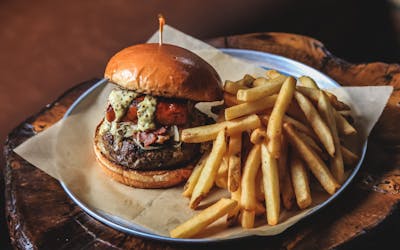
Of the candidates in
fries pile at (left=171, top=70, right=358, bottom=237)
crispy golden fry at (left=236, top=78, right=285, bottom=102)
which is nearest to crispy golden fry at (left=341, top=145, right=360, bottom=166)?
fries pile at (left=171, top=70, right=358, bottom=237)

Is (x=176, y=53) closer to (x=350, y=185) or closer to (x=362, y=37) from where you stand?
(x=350, y=185)

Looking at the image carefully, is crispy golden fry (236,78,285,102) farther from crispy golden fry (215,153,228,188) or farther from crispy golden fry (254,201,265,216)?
crispy golden fry (254,201,265,216)

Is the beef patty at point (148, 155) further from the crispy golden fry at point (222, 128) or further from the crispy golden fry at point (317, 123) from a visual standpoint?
the crispy golden fry at point (317, 123)

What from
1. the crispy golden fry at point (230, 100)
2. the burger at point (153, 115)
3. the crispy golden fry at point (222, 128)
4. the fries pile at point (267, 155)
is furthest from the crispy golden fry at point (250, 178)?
the burger at point (153, 115)

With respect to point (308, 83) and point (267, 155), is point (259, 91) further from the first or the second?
point (308, 83)

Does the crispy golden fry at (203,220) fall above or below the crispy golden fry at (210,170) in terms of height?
below
